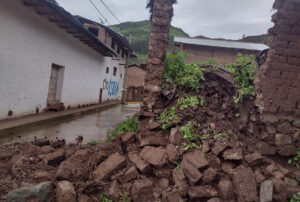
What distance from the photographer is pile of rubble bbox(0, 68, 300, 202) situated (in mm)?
2561

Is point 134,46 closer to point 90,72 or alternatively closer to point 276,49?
point 90,72

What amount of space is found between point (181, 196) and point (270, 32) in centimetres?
342

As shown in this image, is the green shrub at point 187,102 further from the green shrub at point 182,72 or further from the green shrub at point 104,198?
the green shrub at point 104,198

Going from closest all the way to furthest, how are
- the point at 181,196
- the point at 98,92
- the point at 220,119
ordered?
the point at 181,196 < the point at 220,119 < the point at 98,92

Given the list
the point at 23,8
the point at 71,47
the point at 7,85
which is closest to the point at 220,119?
the point at 7,85

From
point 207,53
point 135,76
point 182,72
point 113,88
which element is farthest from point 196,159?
point 135,76

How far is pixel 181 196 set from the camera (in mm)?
2564

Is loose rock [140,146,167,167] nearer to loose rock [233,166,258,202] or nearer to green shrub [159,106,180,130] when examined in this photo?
green shrub [159,106,180,130]

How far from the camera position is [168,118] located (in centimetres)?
372

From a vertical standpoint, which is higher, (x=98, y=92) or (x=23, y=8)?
(x=23, y=8)

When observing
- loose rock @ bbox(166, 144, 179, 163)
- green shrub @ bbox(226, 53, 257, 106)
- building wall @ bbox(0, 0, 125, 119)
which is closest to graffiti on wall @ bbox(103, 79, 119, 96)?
building wall @ bbox(0, 0, 125, 119)

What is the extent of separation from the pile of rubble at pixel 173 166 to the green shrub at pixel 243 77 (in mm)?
175

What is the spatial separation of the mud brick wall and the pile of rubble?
7 centimetres

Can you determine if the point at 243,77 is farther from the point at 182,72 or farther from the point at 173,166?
the point at 173,166
